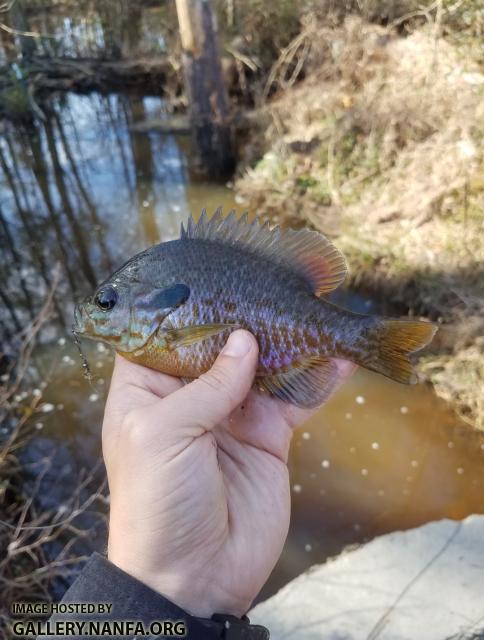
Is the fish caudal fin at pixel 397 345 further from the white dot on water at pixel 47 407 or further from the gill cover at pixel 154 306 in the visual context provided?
the white dot on water at pixel 47 407

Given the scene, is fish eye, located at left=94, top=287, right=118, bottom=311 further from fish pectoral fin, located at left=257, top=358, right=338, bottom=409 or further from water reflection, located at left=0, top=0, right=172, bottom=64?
water reflection, located at left=0, top=0, right=172, bottom=64

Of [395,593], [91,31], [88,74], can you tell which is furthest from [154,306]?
[91,31]

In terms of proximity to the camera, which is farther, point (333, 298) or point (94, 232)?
point (94, 232)

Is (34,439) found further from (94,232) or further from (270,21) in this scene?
Answer: (270,21)

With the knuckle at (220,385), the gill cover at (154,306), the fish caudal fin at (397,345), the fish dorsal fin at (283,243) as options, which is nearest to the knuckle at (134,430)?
the knuckle at (220,385)

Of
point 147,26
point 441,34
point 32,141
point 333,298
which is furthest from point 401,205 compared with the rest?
point 147,26

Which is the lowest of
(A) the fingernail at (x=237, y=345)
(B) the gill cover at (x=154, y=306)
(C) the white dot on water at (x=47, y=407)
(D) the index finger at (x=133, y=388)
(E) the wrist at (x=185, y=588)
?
(C) the white dot on water at (x=47, y=407)

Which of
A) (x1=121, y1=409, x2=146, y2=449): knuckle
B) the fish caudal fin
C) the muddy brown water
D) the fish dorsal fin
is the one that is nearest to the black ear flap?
the fish dorsal fin
